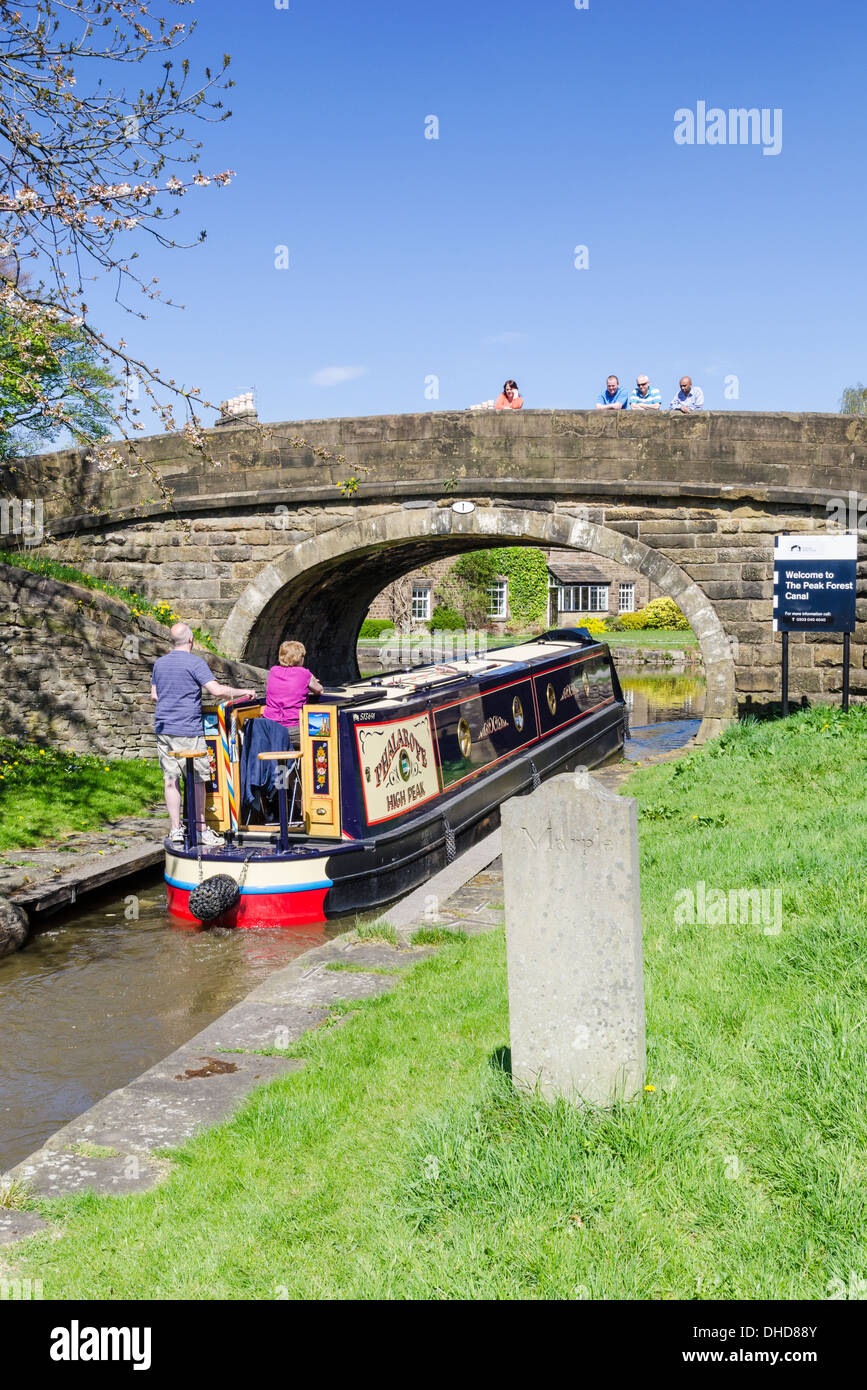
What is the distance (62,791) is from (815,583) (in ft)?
25.5

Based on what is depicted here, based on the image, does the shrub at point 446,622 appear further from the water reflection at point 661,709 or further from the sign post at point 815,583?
the sign post at point 815,583

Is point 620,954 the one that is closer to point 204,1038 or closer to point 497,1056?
point 497,1056

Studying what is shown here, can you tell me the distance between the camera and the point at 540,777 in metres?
11.7

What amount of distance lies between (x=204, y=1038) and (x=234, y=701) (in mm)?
4015

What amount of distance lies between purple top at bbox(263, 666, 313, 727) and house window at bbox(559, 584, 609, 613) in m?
30.4

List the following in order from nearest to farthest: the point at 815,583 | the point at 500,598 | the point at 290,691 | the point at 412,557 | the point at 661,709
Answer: the point at 290,691 < the point at 815,583 < the point at 412,557 < the point at 661,709 < the point at 500,598

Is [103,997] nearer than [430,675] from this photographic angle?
Yes

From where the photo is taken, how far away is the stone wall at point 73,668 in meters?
11.3

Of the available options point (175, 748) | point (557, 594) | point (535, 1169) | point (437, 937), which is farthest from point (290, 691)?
point (557, 594)

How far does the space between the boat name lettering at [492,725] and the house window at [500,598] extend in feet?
87.0

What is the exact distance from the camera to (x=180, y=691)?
8570mm

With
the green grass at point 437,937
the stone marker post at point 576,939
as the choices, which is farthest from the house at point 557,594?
the stone marker post at point 576,939

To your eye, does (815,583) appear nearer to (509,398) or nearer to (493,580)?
(509,398)

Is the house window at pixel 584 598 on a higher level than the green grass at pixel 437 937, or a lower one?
higher
